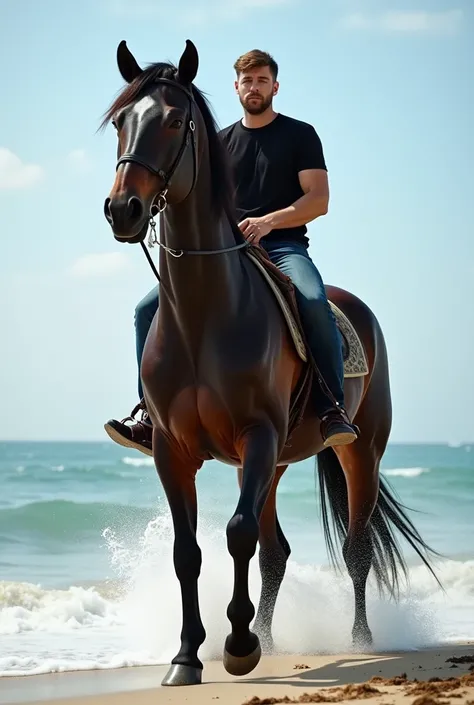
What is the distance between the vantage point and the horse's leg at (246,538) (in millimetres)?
5012

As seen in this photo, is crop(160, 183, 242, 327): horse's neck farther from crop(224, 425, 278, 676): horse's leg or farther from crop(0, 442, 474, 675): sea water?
crop(0, 442, 474, 675): sea water

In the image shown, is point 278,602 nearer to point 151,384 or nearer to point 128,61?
point 151,384

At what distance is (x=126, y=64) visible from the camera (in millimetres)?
5254

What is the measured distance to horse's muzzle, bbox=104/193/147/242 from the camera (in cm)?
458

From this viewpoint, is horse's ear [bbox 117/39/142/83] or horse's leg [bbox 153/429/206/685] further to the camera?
horse's leg [bbox 153/429/206/685]

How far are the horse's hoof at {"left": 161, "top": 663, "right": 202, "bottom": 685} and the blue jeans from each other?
1.49m

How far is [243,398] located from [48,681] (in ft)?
6.38

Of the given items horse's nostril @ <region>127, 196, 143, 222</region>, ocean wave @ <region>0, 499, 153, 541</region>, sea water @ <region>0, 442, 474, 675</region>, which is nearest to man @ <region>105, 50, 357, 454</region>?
horse's nostril @ <region>127, 196, 143, 222</region>

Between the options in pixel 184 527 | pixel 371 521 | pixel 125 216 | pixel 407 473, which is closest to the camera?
pixel 125 216

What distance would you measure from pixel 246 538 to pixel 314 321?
53.1 inches

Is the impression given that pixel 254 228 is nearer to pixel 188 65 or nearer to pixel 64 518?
pixel 188 65

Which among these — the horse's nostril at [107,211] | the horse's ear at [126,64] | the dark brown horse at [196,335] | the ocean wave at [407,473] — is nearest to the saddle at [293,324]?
the dark brown horse at [196,335]

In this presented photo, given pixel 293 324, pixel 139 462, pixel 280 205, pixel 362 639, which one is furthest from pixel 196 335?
pixel 139 462

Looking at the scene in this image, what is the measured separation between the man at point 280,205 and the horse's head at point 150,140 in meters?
0.96
